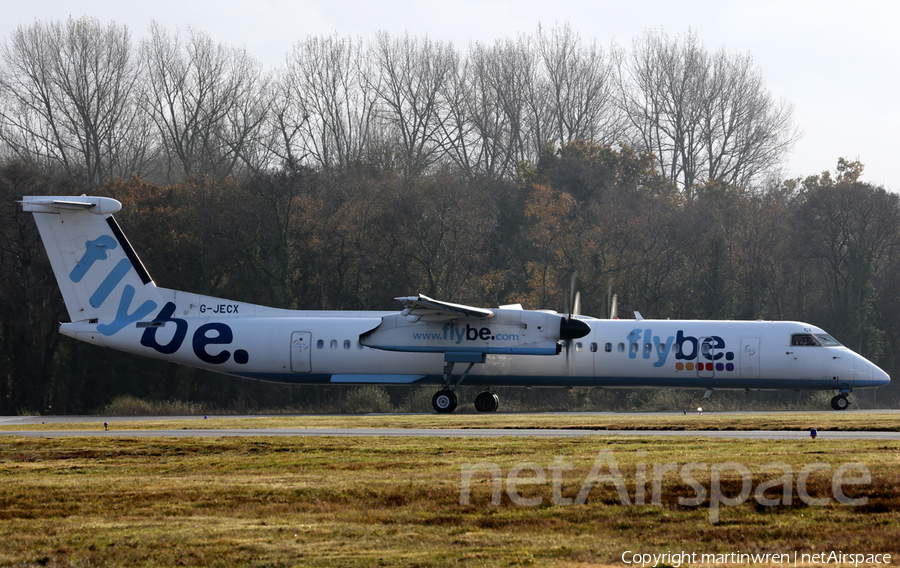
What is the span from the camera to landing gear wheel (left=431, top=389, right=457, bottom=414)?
2658 cm

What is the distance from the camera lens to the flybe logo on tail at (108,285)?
90.0 ft

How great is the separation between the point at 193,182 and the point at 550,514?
Result: 39.5 metres

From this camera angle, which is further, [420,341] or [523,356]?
[523,356]

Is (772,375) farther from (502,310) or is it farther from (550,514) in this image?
(550,514)

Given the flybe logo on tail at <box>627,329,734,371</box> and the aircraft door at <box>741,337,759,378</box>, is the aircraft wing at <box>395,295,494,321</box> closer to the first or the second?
the flybe logo on tail at <box>627,329,734,371</box>

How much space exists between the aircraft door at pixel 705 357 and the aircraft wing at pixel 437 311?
20.5ft

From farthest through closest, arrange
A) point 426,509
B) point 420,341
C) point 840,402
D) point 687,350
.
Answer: point 840,402
point 687,350
point 420,341
point 426,509

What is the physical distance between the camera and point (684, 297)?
153ft

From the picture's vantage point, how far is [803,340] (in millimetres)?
26656

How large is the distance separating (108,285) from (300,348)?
629 centimetres

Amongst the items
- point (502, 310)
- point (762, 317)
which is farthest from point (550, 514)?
point (762, 317)

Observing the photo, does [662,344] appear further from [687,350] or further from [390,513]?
[390,513]
